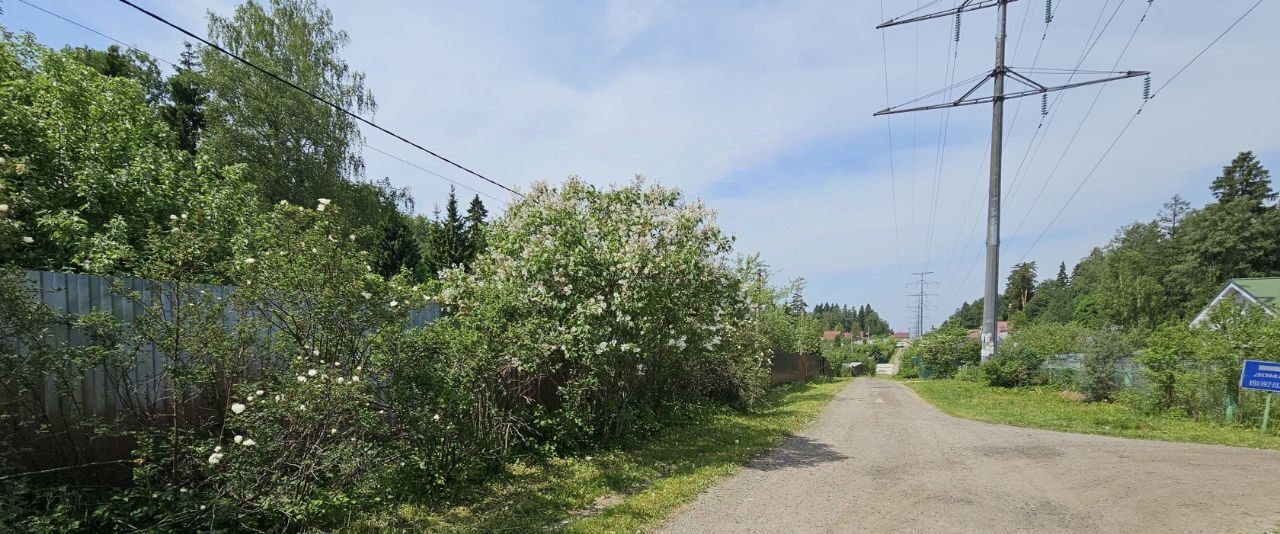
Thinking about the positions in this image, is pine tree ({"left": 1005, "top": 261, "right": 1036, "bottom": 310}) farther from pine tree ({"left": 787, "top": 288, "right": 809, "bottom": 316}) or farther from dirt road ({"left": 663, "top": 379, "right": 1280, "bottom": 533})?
dirt road ({"left": 663, "top": 379, "right": 1280, "bottom": 533})

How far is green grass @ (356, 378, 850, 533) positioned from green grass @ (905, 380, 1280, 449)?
7.11 meters

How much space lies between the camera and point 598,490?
640 cm

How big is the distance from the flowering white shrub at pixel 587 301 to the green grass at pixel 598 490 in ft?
1.95

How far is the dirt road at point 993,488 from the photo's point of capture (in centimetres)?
553

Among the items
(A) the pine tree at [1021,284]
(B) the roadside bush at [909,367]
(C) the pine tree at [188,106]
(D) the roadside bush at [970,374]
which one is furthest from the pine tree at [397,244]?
(A) the pine tree at [1021,284]

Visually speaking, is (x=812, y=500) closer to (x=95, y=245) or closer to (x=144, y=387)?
(x=144, y=387)

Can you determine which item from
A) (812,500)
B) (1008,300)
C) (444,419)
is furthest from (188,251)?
(1008,300)

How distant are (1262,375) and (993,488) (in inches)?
339

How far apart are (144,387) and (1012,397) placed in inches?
845

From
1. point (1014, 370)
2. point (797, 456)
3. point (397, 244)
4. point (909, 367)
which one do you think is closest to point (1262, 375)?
point (797, 456)

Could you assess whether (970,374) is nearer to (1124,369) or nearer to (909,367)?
(1124,369)

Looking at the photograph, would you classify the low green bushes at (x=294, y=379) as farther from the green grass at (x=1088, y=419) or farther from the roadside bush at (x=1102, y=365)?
the roadside bush at (x=1102, y=365)

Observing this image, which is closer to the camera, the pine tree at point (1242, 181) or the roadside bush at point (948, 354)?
the roadside bush at point (948, 354)

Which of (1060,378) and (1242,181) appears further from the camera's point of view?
Result: (1242,181)
